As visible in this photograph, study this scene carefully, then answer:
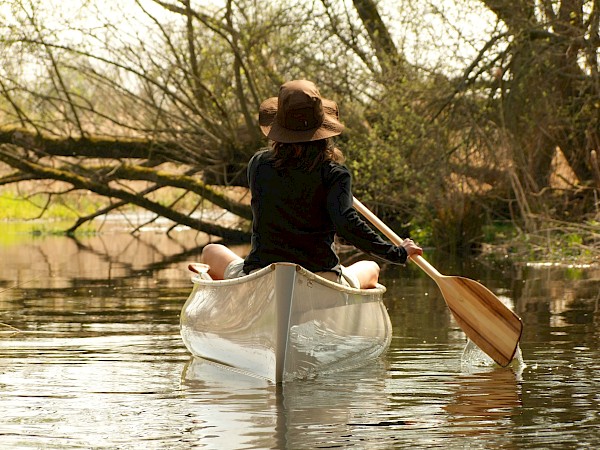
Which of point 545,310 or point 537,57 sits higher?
point 537,57

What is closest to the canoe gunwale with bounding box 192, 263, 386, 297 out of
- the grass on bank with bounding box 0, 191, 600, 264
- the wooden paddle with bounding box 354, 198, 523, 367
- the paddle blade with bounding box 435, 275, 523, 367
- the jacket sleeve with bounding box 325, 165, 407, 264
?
the jacket sleeve with bounding box 325, 165, 407, 264

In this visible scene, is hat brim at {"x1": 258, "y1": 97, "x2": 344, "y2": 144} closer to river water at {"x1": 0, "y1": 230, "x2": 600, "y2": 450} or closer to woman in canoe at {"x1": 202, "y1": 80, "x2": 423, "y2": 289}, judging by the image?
woman in canoe at {"x1": 202, "y1": 80, "x2": 423, "y2": 289}

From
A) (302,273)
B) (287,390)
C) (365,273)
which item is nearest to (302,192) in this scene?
(302,273)

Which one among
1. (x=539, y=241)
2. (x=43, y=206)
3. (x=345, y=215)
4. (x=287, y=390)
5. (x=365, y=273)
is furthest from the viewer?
(x=43, y=206)

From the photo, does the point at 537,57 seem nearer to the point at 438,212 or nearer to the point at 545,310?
the point at 438,212

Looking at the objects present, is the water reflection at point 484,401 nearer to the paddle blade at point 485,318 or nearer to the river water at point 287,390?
the river water at point 287,390

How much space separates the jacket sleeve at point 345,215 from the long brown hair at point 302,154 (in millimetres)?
84

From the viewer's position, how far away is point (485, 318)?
738 cm

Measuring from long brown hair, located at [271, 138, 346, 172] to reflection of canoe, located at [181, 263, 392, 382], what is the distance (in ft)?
1.87

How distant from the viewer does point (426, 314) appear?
392 inches

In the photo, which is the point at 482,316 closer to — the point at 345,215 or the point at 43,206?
the point at 345,215

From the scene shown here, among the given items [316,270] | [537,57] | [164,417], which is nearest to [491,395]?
[316,270]

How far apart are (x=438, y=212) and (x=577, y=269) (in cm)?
359

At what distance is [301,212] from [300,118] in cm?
46
